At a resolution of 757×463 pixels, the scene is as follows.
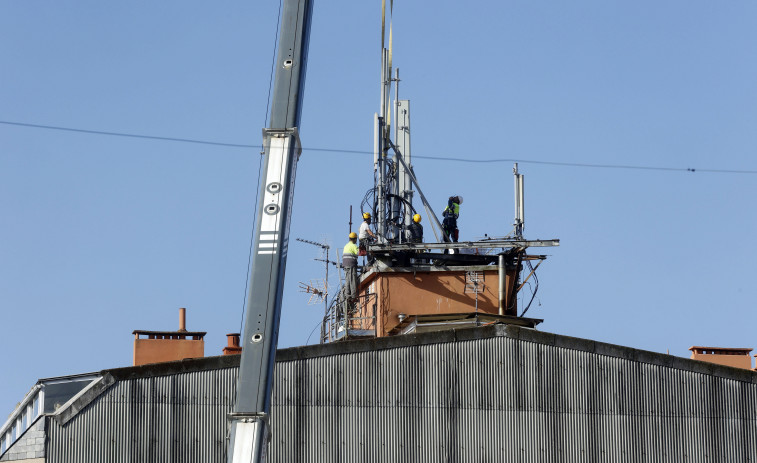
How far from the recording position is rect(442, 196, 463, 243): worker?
1479 inches

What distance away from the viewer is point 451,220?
37.7 m

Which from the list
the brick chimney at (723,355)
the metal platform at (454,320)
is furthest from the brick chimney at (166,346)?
the brick chimney at (723,355)

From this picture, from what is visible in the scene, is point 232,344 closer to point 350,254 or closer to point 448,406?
point 350,254

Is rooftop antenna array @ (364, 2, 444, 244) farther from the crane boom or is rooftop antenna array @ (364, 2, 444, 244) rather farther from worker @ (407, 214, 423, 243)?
the crane boom

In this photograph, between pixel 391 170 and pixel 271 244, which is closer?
pixel 271 244

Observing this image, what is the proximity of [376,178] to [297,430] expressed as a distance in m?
14.3

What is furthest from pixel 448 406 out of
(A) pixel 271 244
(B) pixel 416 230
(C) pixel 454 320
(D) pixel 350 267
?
(D) pixel 350 267

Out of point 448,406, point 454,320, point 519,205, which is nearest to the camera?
point 448,406

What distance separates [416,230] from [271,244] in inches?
767

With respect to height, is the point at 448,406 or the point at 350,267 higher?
the point at 350,267

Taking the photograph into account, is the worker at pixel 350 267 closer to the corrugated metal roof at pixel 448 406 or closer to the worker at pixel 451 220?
the worker at pixel 451 220

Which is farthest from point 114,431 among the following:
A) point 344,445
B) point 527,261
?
point 527,261

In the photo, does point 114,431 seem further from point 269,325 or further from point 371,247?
point 371,247

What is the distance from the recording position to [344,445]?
2608cm
